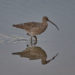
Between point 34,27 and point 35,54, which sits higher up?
point 34,27

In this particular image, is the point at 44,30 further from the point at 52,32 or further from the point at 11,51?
the point at 11,51

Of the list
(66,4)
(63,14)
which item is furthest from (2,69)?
(66,4)

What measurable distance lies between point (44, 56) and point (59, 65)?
135 millimetres

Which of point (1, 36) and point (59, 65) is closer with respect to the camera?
point (59, 65)

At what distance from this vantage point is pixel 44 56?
1.49m

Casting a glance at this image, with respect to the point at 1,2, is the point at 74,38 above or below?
below

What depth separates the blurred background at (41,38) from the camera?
135 centimetres

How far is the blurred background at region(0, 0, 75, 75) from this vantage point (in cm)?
135

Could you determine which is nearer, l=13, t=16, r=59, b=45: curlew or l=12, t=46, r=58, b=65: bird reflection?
l=12, t=46, r=58, b=65: bird reflection

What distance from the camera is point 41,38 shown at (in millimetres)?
1759

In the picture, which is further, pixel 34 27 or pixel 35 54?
pixel 34 27

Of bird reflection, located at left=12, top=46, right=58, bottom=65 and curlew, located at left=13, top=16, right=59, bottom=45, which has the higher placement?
curlew, located at left=13, top=16, right=59, bottom=45

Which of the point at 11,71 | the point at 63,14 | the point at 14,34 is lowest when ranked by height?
the point at 11,71

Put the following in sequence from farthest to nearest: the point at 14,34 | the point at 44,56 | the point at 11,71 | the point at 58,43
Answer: the point at 14,34, the point at 58,43, the point at 44,56, the point at 11,71
